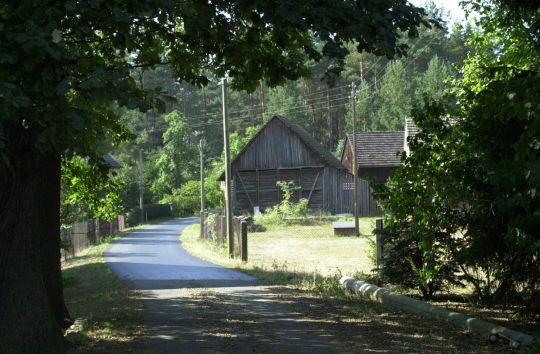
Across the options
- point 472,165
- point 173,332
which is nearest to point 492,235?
point 472,165

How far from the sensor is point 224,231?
28.4 meters

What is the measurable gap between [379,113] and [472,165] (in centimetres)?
7215

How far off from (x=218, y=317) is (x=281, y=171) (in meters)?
39.9

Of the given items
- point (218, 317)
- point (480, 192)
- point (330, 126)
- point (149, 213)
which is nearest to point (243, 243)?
point (218, 317)

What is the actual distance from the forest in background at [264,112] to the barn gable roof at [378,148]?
15218 mm

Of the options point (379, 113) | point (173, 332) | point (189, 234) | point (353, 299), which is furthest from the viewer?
point (379, 113)

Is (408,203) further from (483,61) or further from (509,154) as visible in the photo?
(483,61)

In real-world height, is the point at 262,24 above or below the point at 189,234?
above

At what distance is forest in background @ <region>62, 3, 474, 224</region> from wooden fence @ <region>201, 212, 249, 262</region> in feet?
105

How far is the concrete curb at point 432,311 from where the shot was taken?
8312mm

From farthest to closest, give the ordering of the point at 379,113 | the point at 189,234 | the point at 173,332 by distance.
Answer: the point at 379,113 < the point at 189,234 < the point at 173,332

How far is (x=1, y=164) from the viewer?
8.07 metres

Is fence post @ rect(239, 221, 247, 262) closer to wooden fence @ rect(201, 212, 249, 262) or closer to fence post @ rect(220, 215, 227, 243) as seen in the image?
wooden fence @ rect(201, 212, 249, 262)

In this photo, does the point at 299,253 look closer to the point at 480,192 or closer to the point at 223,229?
the point at 223,229
